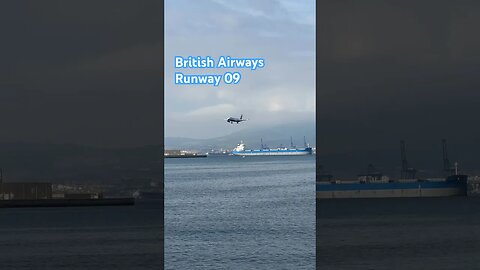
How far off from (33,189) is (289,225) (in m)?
43.2

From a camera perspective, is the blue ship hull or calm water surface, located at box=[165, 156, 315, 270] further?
the blue ship hull

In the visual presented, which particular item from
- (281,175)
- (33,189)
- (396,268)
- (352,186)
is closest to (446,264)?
(396,268)

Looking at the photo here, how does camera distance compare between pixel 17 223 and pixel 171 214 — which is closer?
pixel 17 223

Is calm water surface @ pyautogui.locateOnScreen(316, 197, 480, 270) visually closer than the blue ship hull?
Yes

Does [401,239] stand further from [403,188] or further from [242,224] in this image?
[403,188]

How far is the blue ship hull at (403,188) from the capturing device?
4749 inches

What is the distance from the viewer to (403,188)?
424ft

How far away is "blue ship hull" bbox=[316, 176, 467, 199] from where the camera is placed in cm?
12062

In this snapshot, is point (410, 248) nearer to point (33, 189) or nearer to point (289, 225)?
point (289, 225)

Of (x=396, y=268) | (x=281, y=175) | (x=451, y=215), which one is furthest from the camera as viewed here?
(x=281, y=175)

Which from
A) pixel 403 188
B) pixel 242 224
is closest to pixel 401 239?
pixel 242 224

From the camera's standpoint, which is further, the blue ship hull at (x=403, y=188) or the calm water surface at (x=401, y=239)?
the blue ship hull at (x=403, y=188)

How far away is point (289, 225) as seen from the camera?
2977 inches

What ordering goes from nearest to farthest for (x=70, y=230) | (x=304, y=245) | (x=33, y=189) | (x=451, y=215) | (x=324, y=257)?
(x=324, y=257) → (x=304, y=245) → (x=70, y=230) → (x=451, y=215) → (x=33, y=189)
